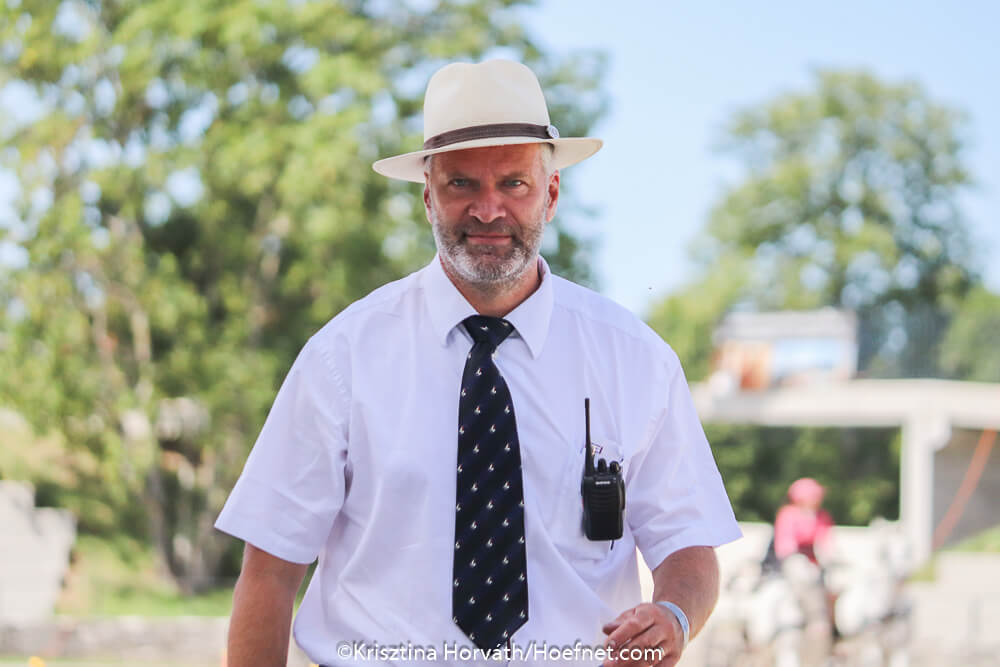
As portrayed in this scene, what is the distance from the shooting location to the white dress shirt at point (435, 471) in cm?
216

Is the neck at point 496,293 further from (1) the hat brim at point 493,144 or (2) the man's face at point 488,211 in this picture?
(1) the hat brim at point 493,144

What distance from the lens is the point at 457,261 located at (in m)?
2.28

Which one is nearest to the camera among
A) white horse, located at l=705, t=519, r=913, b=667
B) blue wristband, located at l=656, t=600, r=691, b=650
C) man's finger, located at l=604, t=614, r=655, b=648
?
man's finger, located at l=604, t=614, r=655, b=648

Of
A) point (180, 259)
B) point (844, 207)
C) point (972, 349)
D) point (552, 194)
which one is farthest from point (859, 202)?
point (552, 194)

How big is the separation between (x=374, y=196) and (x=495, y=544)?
15732 millimetres

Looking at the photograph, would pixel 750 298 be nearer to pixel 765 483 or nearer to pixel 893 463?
pixel 893 463

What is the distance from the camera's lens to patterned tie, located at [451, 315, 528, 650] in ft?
7.06

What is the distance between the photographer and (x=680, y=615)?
2207mm

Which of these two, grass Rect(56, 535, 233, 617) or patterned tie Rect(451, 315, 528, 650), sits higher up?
patterned tie Rect(451, 315, 528, 650)

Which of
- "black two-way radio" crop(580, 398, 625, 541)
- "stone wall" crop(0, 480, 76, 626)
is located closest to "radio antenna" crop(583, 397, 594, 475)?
"black two-way radio" crop(580, 398, 625, 541)

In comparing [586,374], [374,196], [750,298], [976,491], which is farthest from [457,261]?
[750,298]

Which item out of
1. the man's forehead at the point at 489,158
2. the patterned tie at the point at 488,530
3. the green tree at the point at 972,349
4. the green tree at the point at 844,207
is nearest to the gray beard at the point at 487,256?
the man's forehead at the point at 489,158

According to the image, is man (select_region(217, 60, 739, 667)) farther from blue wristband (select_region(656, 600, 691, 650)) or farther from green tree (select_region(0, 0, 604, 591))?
green tree (select_region(0, 0, 604, 591))

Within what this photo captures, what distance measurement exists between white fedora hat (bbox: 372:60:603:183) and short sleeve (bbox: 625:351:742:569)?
511mm
